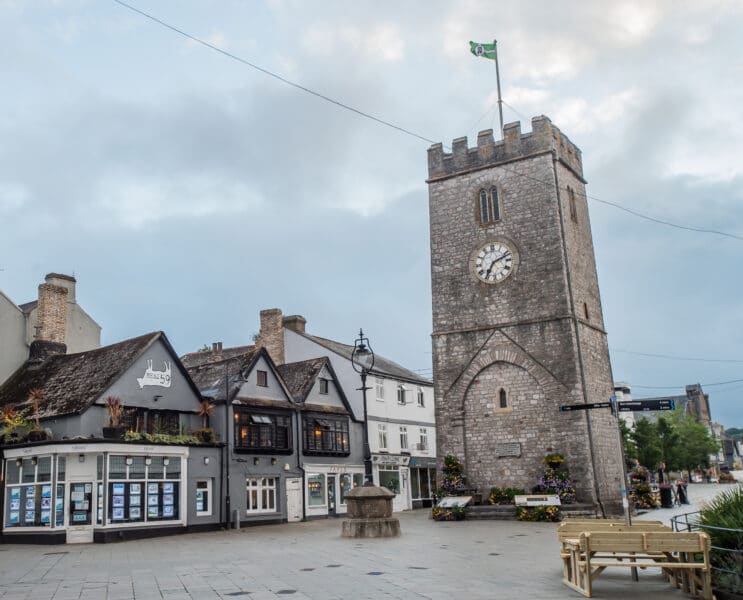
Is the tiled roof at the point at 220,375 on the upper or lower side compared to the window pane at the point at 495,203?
lower

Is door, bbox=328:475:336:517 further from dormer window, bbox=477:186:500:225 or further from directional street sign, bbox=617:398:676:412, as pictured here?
directional street sign, bbox=617:398:676:412

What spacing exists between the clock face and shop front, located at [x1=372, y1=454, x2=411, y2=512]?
12767mm

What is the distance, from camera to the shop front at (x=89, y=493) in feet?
A: 78.4

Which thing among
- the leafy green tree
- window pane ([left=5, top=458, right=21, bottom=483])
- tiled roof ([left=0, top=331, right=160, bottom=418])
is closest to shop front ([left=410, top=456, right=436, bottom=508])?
tiled roof ([left=0, top=331, right=160, bottom=418])

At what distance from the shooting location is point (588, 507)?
2658 centimetres

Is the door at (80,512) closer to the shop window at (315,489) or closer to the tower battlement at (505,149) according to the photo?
the shop window at (315,489)

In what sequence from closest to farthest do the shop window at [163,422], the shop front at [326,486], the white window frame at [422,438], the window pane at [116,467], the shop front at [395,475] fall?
the window pane at [116,467], the shop window at [163,422], the shop front at [326,486], the shop front at [395,475], the white window frame at [422,438]

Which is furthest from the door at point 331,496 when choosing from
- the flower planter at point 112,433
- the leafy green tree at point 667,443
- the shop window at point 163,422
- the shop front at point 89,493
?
the leafy green tree at point 667,443

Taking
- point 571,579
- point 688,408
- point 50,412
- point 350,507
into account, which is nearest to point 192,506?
point 50,412

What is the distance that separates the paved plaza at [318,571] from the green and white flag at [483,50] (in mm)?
20260

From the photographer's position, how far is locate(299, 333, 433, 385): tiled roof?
4103 cm

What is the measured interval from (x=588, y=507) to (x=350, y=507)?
10604 mm

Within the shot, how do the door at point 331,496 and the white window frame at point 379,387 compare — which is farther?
the white window frame at point 379,387

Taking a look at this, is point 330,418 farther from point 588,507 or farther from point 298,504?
point 588,507
